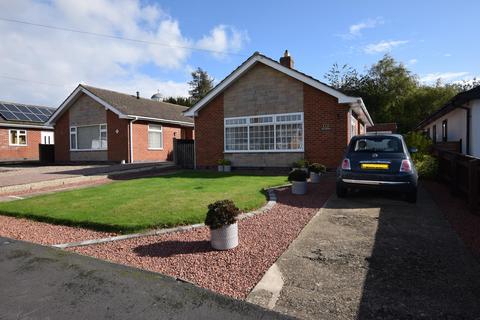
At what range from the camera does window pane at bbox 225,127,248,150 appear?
1567 centimetres

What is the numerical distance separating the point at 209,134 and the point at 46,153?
15.4m

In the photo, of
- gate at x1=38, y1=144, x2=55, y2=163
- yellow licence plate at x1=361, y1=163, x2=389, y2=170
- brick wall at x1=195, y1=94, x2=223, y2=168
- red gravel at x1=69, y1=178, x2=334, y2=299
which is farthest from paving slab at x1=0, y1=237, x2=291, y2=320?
gate at x1=38, y1=144, x2=55, y2=163

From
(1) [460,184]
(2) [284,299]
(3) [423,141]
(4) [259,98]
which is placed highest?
(4) [259,98]

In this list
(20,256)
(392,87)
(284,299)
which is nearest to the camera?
(284,299)

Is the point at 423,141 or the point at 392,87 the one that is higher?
the point at 392,87

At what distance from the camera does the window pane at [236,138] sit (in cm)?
1567

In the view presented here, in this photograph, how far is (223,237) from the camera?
4.60 meters

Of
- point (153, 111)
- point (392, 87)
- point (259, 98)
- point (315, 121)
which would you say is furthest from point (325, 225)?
point (392, 87)

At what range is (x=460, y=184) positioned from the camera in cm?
806

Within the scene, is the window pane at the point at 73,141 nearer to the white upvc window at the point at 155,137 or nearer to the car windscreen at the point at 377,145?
the white upvc window at the point at 155,137

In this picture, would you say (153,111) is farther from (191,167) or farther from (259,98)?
(259,98)

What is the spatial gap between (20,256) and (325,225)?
4.95 m

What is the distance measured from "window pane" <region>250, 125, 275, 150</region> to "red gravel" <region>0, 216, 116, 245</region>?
33.7 feet

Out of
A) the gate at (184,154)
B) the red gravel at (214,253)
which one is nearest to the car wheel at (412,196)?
the red gravel at (214,253)
